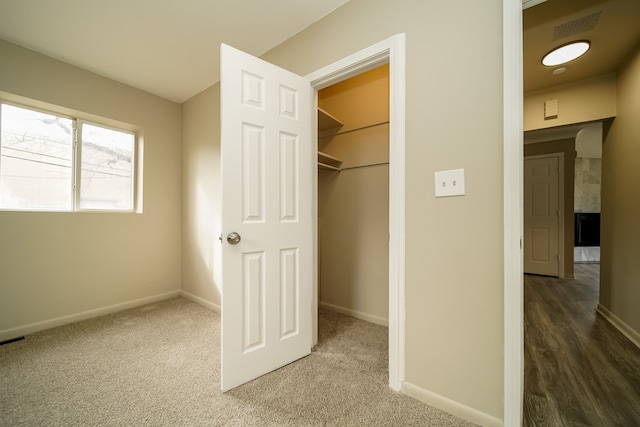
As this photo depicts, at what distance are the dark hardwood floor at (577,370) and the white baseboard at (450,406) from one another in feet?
0.80

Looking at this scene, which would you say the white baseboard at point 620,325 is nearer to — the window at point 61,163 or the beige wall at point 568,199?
the beige wall at point 568,199

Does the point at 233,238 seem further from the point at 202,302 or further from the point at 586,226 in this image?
the point at 586,226

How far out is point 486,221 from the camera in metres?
1.19

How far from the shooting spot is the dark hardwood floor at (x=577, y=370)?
4.18ft

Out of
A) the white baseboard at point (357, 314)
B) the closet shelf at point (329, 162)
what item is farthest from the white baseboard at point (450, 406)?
the closet shelf at point (329, 162)

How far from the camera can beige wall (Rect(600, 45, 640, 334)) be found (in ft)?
7.06

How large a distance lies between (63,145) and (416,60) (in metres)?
3.26

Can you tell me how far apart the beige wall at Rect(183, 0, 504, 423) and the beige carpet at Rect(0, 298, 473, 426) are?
0.29 meters

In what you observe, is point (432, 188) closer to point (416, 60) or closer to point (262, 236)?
point (416, 60)

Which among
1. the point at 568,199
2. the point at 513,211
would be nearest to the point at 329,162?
the point at 513,211

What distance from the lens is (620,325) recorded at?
2250mm

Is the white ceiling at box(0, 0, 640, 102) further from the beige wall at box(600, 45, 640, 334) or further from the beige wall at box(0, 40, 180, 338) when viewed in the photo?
the beige wall at box(600, 45, 640, 334)

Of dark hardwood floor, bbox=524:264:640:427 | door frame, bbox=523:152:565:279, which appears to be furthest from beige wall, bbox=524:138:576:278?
dark hardwood floor, bbox=524:264:640:427

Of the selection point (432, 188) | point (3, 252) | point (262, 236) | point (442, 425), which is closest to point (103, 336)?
point (3, 252)
